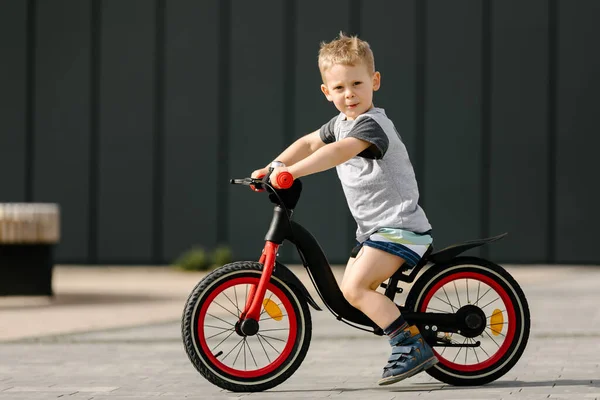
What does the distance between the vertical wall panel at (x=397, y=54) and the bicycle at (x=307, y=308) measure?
1327 cm

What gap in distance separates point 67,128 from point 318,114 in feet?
13.5

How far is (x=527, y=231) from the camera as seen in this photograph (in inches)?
774

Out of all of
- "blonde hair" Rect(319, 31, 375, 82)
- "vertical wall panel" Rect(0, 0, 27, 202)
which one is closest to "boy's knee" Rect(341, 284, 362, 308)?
"blonde hair" Rect(319, 31, 375, 82)

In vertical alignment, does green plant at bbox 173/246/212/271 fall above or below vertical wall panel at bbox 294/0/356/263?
below

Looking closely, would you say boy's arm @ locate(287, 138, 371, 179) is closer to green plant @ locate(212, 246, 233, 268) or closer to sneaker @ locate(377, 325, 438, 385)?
sneaker @ locate(377, 325, 438, 385)

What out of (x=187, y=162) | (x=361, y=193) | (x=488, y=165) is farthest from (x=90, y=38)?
(x=361, y=193)

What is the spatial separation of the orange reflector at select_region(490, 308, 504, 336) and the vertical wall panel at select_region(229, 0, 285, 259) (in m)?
13.4

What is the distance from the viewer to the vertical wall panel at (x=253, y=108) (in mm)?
19859

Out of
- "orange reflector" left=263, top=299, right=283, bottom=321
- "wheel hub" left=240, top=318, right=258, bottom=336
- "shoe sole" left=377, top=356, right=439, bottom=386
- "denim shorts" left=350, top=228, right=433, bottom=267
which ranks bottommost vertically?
"shoe sole" left=377, top=356, right=439, bottom=386

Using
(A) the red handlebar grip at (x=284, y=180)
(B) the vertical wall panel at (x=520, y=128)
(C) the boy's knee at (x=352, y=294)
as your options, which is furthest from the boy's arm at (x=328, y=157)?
(B) the vertical wall panel at (x=520, y=128)

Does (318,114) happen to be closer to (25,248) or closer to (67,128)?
(67,128)

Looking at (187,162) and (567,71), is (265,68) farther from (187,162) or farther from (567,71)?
(567,71)

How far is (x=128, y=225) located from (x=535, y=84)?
6.97 m

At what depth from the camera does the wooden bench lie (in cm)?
1253
